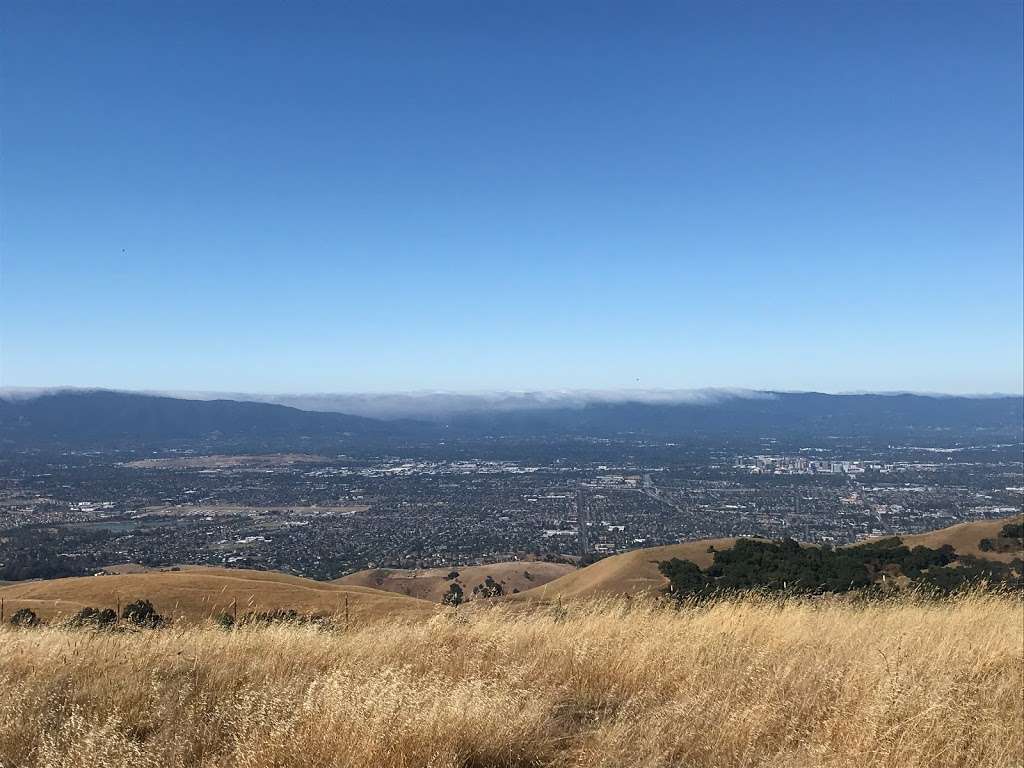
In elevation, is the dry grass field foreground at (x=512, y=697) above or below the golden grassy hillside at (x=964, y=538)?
above

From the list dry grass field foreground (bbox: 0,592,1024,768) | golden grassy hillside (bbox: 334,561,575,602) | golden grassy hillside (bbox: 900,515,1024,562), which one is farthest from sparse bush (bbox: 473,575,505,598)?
golden grassy hillside (bbox: 900,515,1024,562)

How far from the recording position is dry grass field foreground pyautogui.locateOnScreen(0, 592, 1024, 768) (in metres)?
3.96

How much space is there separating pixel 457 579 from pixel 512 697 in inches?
1608

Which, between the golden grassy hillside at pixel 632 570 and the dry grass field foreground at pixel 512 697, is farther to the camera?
the golden grassy hillside at pixel 632 570

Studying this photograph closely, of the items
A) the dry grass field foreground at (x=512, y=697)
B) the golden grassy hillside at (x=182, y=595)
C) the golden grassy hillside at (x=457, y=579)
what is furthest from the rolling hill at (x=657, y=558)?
the dry grass field foreground at (x=512, y=697)

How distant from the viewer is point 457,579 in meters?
44.1

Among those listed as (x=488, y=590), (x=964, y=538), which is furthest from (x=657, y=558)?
(x=488, y=590)

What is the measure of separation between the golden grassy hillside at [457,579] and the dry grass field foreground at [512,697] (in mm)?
32704

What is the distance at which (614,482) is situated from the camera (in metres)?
127

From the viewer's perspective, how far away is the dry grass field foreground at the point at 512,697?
156 inches

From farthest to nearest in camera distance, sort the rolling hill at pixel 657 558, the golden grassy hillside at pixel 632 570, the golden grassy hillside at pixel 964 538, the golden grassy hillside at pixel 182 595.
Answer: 1. the golden grassy hillside at pixel 632 570
2. the golden grassy hillside at pixel 964 538
3. the rolling hill at pixel 657 558
4. the golden grassy hillside at pixel 182 595

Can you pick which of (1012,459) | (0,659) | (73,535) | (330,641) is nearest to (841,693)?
(330,641)

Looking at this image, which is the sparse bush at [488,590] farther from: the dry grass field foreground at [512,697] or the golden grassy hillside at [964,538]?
the golden grassy hillside at [964,538]

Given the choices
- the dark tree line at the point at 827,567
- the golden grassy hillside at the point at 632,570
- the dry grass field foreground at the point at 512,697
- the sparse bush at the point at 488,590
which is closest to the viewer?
the dry grass field foreground at the point at 512,697
